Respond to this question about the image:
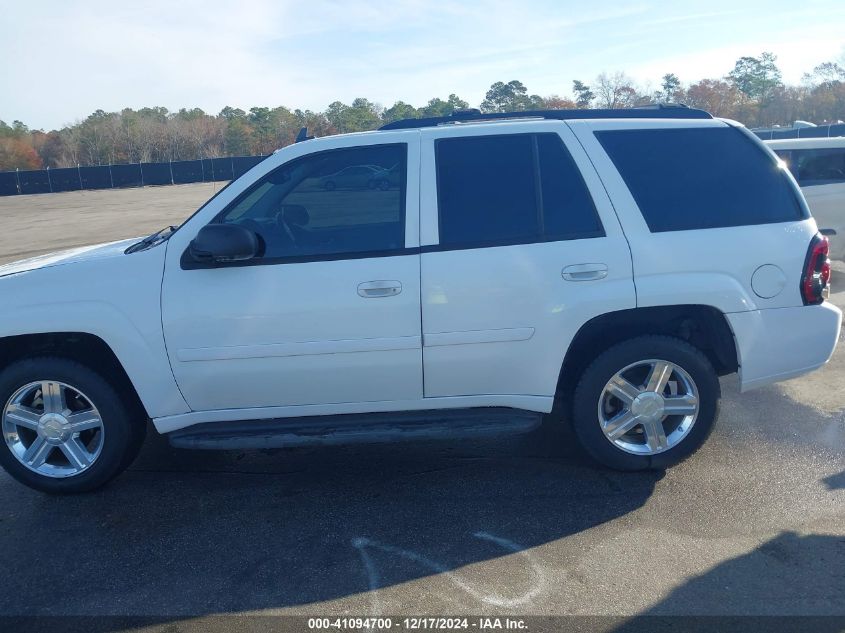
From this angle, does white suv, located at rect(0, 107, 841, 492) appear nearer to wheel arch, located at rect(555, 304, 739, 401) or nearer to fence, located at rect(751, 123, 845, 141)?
wheel arch, located at rect(555, 304, 739, 401)

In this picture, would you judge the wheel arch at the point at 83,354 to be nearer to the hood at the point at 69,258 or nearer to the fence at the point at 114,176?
the hood at the point at 69,258

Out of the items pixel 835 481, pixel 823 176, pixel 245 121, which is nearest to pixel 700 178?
pixel 835 481

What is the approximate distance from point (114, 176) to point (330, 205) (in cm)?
5273

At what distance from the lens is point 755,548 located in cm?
364

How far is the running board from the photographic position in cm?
419

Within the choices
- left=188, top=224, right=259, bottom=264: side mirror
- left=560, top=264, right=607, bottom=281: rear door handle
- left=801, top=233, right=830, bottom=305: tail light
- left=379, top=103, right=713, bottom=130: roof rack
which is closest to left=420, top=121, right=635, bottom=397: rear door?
left=560, top=264, right=607, bottom=281: rear door handle

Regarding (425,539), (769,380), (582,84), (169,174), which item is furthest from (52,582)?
(169,174)

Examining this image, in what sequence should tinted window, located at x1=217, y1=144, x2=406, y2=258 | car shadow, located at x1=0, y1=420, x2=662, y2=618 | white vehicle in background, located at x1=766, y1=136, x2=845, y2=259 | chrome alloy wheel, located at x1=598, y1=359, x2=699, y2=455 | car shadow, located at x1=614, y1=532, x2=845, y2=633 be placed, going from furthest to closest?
white vehicle in background, located at x1=766, y1=136, x2=845, y2=259
chrome alloy wheel, located at x1=598, y1=359, x2=699, y2=455
tinted window, located at x1=217, y1=144, x2=406, y2=258
car shadow, located at x1=0, y1=420, x2=662, y2=618
car shadow, located at x1=614, y1=532, x2=845, y2=633

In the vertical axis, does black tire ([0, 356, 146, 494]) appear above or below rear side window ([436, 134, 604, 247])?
below

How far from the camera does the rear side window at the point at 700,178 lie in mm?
4324

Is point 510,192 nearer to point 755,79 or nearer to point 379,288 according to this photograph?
point 379,288

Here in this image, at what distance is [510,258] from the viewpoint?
13.6 feet

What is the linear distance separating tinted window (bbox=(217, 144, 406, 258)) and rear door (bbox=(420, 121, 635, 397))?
0.20 m

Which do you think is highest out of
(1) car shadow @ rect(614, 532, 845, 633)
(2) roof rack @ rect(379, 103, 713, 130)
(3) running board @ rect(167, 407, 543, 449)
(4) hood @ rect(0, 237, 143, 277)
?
(2) roof rack @ rect(379, 103, 713, 130)
